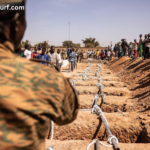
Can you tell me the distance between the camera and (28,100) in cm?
87

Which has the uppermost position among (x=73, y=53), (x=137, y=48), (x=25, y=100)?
(x=137, y=48)

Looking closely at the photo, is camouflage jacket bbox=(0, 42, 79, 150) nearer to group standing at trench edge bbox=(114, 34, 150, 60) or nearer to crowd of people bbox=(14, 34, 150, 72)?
crowd of people bbox=(14, 34, 150, 72)

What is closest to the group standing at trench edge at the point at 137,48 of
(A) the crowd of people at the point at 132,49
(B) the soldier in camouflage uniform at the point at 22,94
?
(A) the crowd of people at the point at 132,49

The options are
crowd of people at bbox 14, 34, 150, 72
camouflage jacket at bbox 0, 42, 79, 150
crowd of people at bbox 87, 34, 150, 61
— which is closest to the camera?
camouflage jacket at bbox 0, 42, 79, 150

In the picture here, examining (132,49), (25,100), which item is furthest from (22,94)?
(132,49)

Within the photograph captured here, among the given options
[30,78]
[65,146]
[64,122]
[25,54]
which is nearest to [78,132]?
[65,146]

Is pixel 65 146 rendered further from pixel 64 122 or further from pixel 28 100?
pixel 28 100

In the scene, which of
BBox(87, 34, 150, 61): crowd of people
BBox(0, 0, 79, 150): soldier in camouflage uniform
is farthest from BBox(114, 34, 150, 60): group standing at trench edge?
BBox(0, 0, 79, 150): soldier in camouflage uniform

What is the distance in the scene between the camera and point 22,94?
2.81ft

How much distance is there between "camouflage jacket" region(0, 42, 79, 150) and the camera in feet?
2.77

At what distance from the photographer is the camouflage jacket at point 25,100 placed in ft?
2.77

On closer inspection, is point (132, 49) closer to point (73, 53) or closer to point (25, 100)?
point (73, 53)

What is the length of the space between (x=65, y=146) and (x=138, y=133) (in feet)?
5.17

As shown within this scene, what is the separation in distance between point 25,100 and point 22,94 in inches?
1.1
